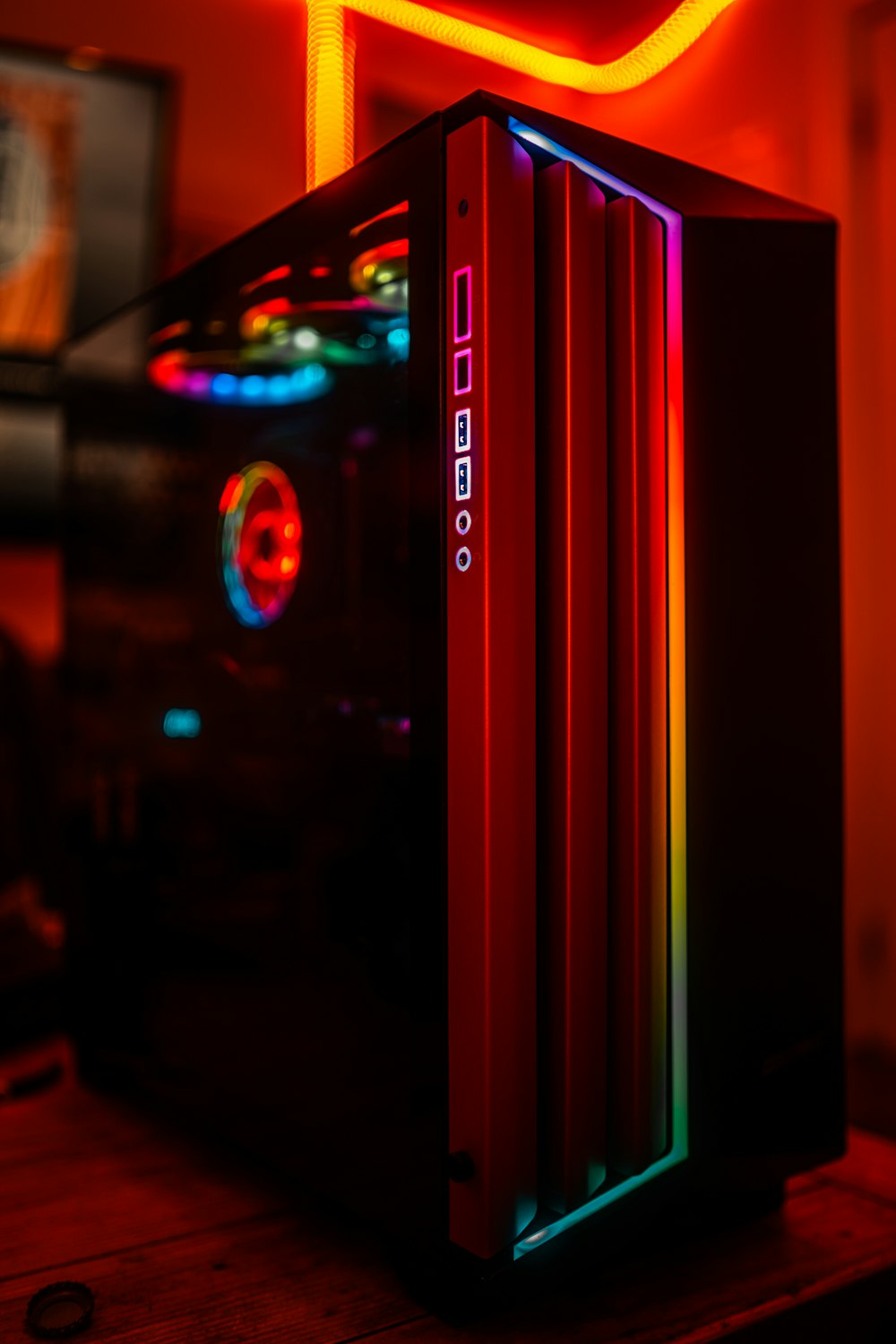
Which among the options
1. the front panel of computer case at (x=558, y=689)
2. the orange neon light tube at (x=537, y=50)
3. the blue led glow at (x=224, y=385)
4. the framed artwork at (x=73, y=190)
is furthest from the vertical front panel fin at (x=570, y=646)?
the framed artwork at (x=73, y=190)

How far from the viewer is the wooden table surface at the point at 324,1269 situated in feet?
1.61

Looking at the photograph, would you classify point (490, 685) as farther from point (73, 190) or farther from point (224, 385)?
point (73, 190)

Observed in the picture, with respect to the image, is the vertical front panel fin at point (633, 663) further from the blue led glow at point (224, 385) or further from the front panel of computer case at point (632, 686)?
the blue led glow at point (224, 385)

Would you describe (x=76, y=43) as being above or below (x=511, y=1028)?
above

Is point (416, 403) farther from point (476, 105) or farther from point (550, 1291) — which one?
point (550, 1291)

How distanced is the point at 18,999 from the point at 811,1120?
65 cm

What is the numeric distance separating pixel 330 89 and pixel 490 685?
363mm

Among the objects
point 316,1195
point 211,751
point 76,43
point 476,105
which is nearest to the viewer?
point 476,105

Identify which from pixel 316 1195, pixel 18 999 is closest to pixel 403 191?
pixel 316 1195

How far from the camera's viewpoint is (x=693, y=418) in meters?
0.53

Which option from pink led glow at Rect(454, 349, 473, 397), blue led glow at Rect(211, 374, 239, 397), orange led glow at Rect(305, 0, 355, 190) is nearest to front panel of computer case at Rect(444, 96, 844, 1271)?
pink led glow at Rect(454, 349, 473, 397)

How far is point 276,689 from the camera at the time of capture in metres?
0.64

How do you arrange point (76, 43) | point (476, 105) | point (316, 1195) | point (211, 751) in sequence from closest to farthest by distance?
point (476, 105)
point (316, 1195)
point (211, 751)
point (76, 43)

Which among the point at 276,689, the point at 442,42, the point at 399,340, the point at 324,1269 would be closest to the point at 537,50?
the point at 442,42
